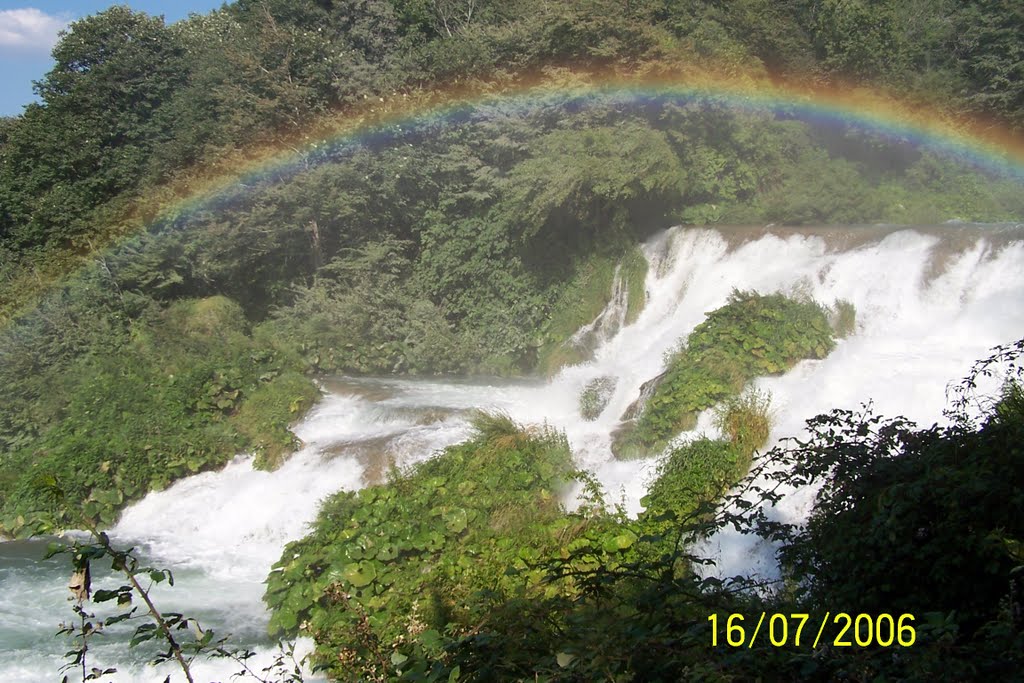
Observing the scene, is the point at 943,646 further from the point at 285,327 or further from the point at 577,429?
the point at 285,327

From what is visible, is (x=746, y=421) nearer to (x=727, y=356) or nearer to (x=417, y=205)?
(x=727, y=356)

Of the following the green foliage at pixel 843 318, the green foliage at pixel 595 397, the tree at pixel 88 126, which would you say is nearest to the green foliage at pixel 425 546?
the green foliage at pixel 595 397

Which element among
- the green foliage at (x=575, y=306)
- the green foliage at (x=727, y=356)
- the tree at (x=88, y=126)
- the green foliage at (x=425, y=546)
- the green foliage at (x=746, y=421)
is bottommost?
the green foliage at (x=425, y=546)

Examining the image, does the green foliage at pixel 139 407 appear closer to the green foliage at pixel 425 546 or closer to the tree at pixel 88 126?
the tree at pixel 88 126

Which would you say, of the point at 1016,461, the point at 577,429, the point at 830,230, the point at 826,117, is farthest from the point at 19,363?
the point at 826,117

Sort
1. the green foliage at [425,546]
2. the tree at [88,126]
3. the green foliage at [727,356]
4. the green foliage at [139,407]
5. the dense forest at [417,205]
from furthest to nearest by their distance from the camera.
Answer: the tree at [88,126]
the green foliage at [139,407]
the dense forest at [417,205]
the green foliage at [727,356]
the green foliage at [425,546]

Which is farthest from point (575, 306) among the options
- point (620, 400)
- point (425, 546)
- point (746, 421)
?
point (425, 546)
